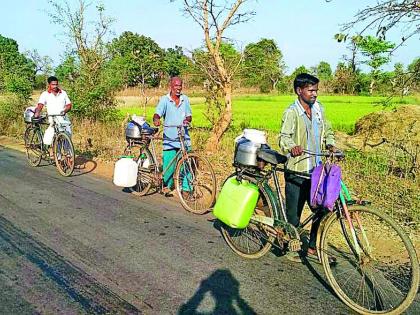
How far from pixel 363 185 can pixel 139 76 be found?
10850 mm

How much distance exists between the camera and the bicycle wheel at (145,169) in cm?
687

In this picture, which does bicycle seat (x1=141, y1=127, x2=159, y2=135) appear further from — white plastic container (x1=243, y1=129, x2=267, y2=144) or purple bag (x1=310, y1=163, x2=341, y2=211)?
purple bag (x1=310, y1=163, x2=341, y2=211)

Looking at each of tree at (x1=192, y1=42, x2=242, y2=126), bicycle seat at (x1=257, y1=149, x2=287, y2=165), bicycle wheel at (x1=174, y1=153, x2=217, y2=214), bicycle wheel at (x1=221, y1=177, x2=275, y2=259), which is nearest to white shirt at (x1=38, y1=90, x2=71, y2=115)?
tree at (x1=192, y1=42, x2=242, y2=126)

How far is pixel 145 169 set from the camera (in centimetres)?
692

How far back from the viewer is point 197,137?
1205cm

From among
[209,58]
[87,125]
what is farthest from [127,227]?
[87,125]

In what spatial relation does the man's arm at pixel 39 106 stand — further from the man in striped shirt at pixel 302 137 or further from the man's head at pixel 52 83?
the man in striped shirt at pixel 302 137

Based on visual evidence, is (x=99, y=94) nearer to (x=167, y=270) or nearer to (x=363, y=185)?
(x=363, y=185)

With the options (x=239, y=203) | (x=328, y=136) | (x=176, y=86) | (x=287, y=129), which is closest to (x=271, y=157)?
(x=287, y=129)

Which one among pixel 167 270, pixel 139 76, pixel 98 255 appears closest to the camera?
pixel 167 270

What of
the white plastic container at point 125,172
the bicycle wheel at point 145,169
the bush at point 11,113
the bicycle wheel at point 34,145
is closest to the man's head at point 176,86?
the bicycle wheel at point 145,169

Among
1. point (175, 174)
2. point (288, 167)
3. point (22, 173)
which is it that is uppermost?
point (288, 167)

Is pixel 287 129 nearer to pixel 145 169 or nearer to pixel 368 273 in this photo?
pixel 368 273

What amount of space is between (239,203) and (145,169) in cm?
304
